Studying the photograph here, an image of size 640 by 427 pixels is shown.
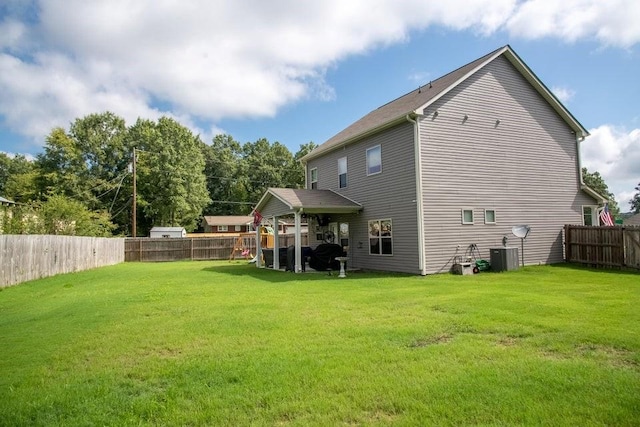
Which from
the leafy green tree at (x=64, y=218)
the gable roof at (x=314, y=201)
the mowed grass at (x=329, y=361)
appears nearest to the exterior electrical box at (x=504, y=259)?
the mowed grass at (x=329, y=361)

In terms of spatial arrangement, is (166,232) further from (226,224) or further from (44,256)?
(44,256)

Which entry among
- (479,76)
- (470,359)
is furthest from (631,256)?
(470,359)

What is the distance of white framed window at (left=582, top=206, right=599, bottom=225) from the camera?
1788cm

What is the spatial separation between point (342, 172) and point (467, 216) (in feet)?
19.6

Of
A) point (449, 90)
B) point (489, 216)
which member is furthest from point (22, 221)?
point (489, 216)

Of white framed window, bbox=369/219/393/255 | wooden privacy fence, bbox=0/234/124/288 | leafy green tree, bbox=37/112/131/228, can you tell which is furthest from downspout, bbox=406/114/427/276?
leafy green tree, bbox=37/112/131/228

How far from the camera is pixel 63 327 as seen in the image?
674 cm

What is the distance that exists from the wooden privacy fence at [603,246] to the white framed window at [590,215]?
6.38ft

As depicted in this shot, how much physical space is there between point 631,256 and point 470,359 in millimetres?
12733

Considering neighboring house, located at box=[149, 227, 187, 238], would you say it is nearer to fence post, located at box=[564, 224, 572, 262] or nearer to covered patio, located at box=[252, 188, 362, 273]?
covered patio, located at box=[252, 188, 362, 273]

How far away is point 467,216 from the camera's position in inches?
585

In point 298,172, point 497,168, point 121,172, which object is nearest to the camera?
point 497,168

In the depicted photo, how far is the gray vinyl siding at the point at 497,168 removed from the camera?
14250 mm

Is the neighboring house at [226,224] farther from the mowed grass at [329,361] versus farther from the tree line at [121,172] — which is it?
the mowed grass at [329,361]
